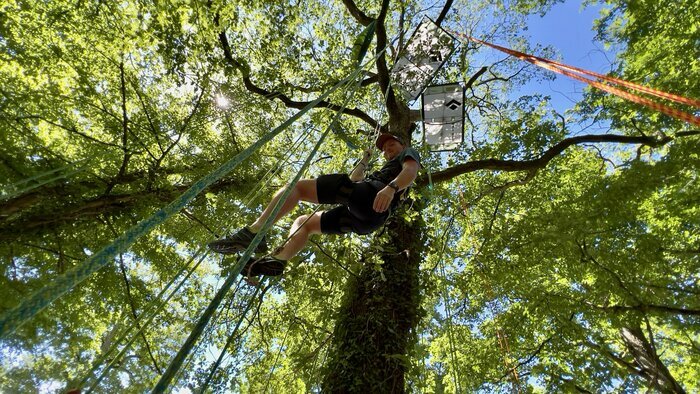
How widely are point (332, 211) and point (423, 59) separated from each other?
3.46m

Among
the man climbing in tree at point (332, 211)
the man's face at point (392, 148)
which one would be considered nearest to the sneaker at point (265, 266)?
the man climbing in tree at point (332, 211)

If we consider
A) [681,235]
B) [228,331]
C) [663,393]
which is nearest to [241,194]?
[228,331]

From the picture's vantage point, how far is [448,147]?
18.3 ft

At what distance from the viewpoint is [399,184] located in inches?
96.3

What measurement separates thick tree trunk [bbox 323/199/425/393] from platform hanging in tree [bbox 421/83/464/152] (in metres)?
1.81

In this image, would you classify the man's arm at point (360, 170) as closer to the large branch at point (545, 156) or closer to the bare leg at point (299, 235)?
the bare leg at point (299, 235)

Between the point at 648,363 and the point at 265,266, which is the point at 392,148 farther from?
the point at 648,363

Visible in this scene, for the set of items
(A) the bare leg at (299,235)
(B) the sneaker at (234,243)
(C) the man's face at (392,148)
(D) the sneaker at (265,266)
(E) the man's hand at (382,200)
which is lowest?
(B) the sneaker at (234,243)

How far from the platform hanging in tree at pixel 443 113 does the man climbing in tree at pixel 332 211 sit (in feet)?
8.32

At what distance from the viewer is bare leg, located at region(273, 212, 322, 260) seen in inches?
107

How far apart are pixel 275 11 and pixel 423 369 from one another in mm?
4585

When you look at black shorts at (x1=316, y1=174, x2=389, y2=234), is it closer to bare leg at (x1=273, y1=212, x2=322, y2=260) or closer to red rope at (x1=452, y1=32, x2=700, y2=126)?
bare leg at (x1=273, y1=212, x2=322, y2=260)

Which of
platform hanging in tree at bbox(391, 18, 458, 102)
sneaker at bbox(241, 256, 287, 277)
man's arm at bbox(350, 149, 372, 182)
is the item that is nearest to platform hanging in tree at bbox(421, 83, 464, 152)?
platform hanging in tree at bbox(391, 18, 458, 102)

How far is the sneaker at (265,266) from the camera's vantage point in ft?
8.50
